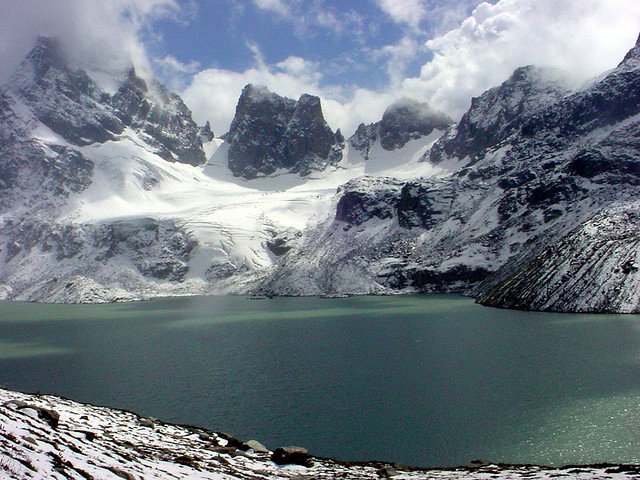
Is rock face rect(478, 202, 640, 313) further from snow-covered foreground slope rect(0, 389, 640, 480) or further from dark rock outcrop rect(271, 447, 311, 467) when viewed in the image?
dark rock outcrop rect(271, 447, 311, 467)

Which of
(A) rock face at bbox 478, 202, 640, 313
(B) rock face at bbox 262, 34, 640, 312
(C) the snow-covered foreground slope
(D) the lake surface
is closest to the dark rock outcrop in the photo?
(C) the snow-covered foreground slope

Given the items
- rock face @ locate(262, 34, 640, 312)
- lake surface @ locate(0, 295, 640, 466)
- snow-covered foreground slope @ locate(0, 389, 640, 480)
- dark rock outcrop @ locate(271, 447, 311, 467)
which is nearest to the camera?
snow-covered foreground slope @ locate(0, 389, 640, 480)

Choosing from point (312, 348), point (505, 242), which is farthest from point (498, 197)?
point (312, 348)

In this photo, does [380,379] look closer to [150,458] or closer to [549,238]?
[150,458]

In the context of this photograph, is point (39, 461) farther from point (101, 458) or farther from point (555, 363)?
point (555, 363)

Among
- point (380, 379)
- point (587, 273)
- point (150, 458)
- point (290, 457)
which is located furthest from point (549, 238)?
point (150, 458)

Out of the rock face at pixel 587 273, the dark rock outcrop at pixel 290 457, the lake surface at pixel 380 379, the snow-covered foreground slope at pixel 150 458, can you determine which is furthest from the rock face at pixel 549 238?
the dark rock outcrop at pixel 290 457
